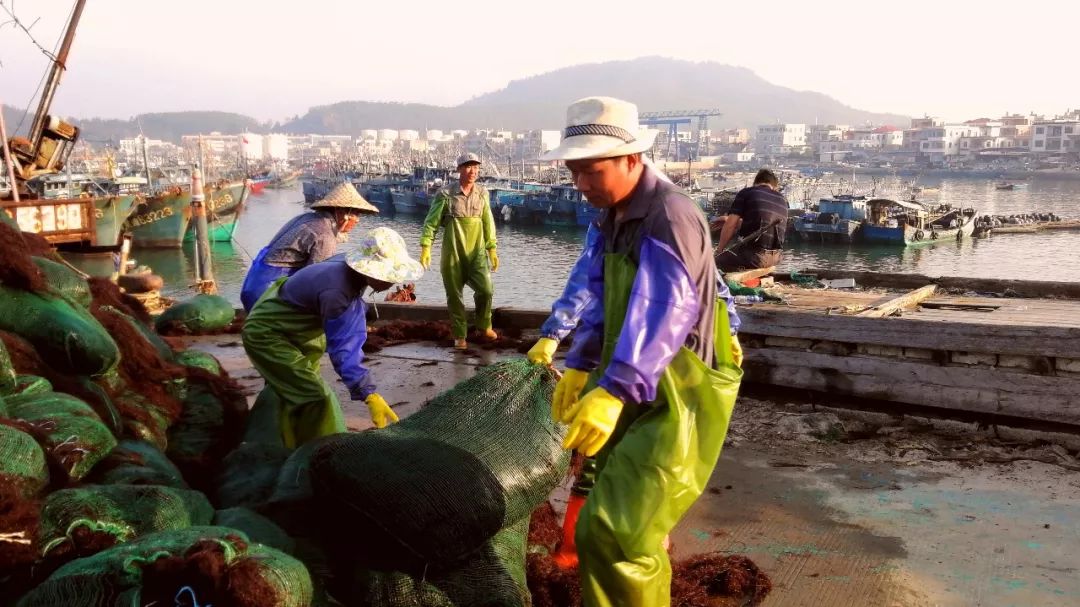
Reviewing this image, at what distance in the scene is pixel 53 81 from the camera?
16188 millimetres

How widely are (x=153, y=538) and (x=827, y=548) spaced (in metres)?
2.63

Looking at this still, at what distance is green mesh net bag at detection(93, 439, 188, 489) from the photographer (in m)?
3.23

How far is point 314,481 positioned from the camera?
3.01 m

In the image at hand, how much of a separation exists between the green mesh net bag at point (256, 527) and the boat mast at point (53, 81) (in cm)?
1559

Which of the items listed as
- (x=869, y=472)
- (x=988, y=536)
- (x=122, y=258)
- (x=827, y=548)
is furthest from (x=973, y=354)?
(x=122, y=258)

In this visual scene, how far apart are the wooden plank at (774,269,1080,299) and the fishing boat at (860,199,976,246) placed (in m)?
37.0

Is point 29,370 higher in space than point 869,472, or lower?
higher

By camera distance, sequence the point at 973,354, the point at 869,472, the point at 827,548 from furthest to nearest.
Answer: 1. the point at 973,354
2. the point at 869,472
3. the point at 827,548

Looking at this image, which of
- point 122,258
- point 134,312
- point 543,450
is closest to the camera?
point 543,450

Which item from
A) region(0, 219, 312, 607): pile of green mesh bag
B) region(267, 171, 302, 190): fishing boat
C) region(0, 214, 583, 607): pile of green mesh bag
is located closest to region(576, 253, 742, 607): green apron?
region(0, 214, 583, 607): pile of green mesh bag

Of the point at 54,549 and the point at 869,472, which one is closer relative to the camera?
the point at 54,549

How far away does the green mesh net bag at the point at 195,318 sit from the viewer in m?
8.44

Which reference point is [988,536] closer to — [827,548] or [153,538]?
[827,548]

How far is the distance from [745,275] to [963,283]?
6.11 ft
